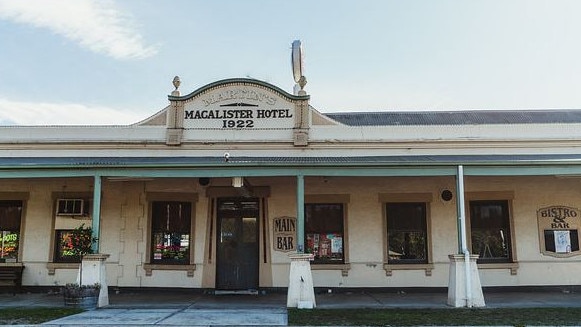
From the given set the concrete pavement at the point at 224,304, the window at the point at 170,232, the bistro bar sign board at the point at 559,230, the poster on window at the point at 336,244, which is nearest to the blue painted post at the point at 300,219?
the concrete pavement at the point at 224,304

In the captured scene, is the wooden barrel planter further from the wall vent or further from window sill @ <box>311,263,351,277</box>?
window sill @ <box>311,263,351,277</box>

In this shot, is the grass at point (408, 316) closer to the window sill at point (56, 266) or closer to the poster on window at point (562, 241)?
the window sill at point (56, 266)

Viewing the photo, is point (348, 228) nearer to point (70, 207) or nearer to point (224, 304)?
point (224, 304)

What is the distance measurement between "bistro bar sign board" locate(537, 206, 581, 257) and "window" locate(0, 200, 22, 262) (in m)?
13.6

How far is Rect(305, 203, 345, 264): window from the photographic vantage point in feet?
44.6

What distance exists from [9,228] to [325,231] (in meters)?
8.30

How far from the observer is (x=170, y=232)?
13.8m

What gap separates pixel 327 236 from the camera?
Answer: 539 inches

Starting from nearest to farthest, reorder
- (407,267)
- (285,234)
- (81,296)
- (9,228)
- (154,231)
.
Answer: (81,296), (407,267), (285,234), (154,231), (9,228)

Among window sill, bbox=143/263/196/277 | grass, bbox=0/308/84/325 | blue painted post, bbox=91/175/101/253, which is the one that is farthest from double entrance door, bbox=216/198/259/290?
grass, bbox=0/308/84/325

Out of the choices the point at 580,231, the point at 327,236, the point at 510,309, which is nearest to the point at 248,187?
the point at 327,236

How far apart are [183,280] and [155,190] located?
7.96 ft

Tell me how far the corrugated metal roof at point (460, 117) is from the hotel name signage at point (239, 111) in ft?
8.80

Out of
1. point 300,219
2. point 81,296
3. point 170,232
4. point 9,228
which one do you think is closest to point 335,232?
point 300,219
